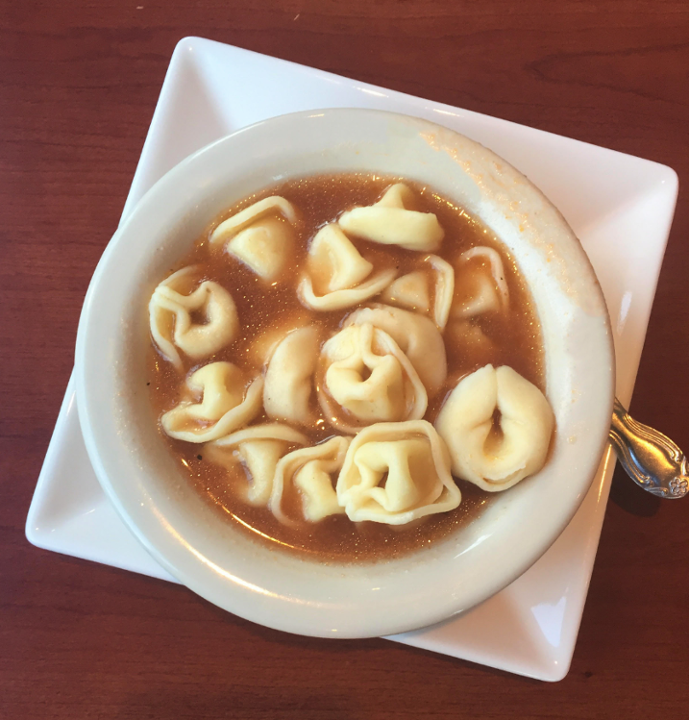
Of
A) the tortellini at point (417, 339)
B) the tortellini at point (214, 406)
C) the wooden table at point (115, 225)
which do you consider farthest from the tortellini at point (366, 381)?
the wooden table at point (115, 225)

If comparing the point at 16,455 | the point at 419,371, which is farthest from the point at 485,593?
the point at 16,455

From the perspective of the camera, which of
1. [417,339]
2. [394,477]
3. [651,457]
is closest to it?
[394,477]

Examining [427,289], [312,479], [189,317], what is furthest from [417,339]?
[189,317]

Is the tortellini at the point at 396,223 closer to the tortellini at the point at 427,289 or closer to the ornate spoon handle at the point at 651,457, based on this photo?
the tortellini at the point at 427,289

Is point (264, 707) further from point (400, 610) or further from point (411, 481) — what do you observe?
point (411, 481)

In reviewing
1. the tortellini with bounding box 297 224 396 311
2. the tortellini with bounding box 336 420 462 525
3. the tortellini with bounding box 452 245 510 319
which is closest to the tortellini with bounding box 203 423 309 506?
the tortellini with bounding box 336 420 462 525

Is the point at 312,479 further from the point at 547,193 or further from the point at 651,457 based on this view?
the point at 547,193

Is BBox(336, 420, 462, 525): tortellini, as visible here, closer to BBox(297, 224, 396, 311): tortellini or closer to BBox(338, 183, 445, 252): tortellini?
BBox(297, 224, 396, 311): tortellini
